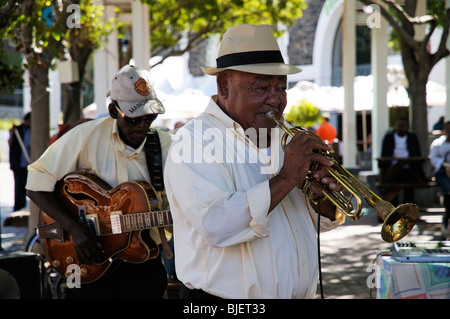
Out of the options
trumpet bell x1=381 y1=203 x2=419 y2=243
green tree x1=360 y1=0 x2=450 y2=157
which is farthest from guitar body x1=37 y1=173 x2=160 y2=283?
green tree x1=360 y1=0 x2=450 y2=157

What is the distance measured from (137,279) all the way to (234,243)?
1.72 meters

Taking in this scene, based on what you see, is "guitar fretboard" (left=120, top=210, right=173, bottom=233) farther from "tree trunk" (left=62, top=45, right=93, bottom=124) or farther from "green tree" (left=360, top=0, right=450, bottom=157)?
"green tree" (left=360, top=0, right=450, bottom=157)

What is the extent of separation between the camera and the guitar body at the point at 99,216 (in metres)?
4.00

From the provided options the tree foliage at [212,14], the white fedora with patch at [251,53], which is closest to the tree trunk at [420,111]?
the tree foliage at [212,14]

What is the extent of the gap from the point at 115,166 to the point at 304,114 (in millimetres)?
17061

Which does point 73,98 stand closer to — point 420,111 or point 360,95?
point 420,111

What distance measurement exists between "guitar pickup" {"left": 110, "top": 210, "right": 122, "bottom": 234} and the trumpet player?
1.33 meters

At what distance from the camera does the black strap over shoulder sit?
4098 mm

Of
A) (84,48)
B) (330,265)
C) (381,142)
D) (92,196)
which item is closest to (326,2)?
(381,142)

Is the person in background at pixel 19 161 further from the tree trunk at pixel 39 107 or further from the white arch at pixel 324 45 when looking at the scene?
the white arch at pixel 324 45

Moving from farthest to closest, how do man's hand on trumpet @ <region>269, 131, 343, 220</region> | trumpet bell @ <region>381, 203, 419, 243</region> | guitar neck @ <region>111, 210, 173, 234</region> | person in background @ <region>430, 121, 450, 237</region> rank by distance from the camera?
person in background @ <region>430, 121, 450, 237</region>
guitar neck @ <region>111, 210, 173, 234</region>
trumpet bell @ <region>381, 203, 419, 243</region>
man's hand on trumpet @ <region>269, 131, 343, 220</region>

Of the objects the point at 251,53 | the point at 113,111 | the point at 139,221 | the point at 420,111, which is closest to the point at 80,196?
the point at 139,221

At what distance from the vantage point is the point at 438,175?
10.1 meters

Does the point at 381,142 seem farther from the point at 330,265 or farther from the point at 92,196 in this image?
the point at 92,196
